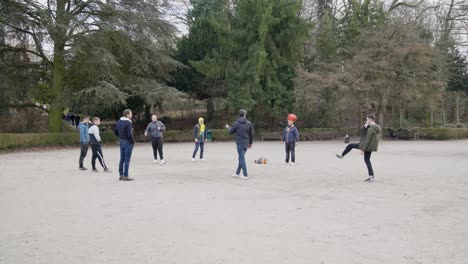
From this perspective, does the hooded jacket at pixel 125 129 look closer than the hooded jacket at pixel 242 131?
Yes

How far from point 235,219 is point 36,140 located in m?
22.2

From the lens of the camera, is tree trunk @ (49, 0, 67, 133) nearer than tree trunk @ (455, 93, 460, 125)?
Yes

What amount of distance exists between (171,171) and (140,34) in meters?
18.3

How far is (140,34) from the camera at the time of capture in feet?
100

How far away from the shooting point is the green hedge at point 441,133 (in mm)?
35094

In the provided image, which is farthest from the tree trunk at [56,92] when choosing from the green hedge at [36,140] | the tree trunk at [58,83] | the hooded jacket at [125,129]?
the hooded jacket at [125,129]

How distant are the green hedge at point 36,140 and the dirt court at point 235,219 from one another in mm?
12332

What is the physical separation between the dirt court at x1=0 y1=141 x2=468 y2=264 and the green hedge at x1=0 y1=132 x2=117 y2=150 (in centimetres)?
1233

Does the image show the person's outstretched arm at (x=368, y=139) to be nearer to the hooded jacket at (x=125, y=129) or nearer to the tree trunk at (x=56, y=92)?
the hooded jacket at (x=125, y=129)

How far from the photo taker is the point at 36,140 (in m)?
26.5

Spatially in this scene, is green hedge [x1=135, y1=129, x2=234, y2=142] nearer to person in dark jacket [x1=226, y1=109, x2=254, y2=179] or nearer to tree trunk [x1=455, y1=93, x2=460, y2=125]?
person in dark jacket [x1=226, y1=109, x2=254, y2=179]

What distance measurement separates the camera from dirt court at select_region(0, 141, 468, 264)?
5535mm

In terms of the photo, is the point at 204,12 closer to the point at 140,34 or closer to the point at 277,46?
the point at 277,46

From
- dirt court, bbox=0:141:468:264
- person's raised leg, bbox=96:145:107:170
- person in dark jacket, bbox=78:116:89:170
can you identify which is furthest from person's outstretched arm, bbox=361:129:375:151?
person in dark jacket, bbox=78:116:89:170
